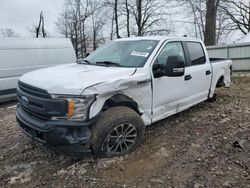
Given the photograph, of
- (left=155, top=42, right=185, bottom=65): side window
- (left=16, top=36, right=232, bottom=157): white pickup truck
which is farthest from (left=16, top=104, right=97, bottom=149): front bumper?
(left=155, top=42, right=185, bottom=65): side window

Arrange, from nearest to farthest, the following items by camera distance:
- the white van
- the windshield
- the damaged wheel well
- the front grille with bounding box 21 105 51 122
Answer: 1. the front grille with bounding box 21 105 51 122
2. the damaged wheel well
3. the windshield
4. the white van

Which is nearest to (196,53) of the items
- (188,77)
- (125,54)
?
(188,77)

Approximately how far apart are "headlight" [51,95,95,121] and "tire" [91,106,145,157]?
29cm

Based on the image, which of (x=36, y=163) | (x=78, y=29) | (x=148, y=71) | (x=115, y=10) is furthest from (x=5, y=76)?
(x=78, y=29)

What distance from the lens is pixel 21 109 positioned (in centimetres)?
396

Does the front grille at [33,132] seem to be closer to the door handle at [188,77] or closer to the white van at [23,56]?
the door handle at [188,77]

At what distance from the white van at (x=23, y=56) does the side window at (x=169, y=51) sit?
18.1 ft

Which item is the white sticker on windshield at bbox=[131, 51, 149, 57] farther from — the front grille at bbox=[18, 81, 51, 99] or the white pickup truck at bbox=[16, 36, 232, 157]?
the front grille at bbox=[18, 81, 51, 99]

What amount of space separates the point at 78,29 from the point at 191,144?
34.9 metres

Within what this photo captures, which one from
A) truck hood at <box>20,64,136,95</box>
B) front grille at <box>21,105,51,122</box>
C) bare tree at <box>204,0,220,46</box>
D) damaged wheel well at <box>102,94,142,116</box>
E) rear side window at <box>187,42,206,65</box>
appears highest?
bare tree at <box>204,0,220,46</box>

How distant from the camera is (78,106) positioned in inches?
127

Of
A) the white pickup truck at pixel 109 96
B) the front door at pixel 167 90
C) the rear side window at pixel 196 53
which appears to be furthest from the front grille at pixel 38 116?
the rear side window at pixel 196 53

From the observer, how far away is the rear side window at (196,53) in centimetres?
530

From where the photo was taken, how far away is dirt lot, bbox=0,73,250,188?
3.22m
